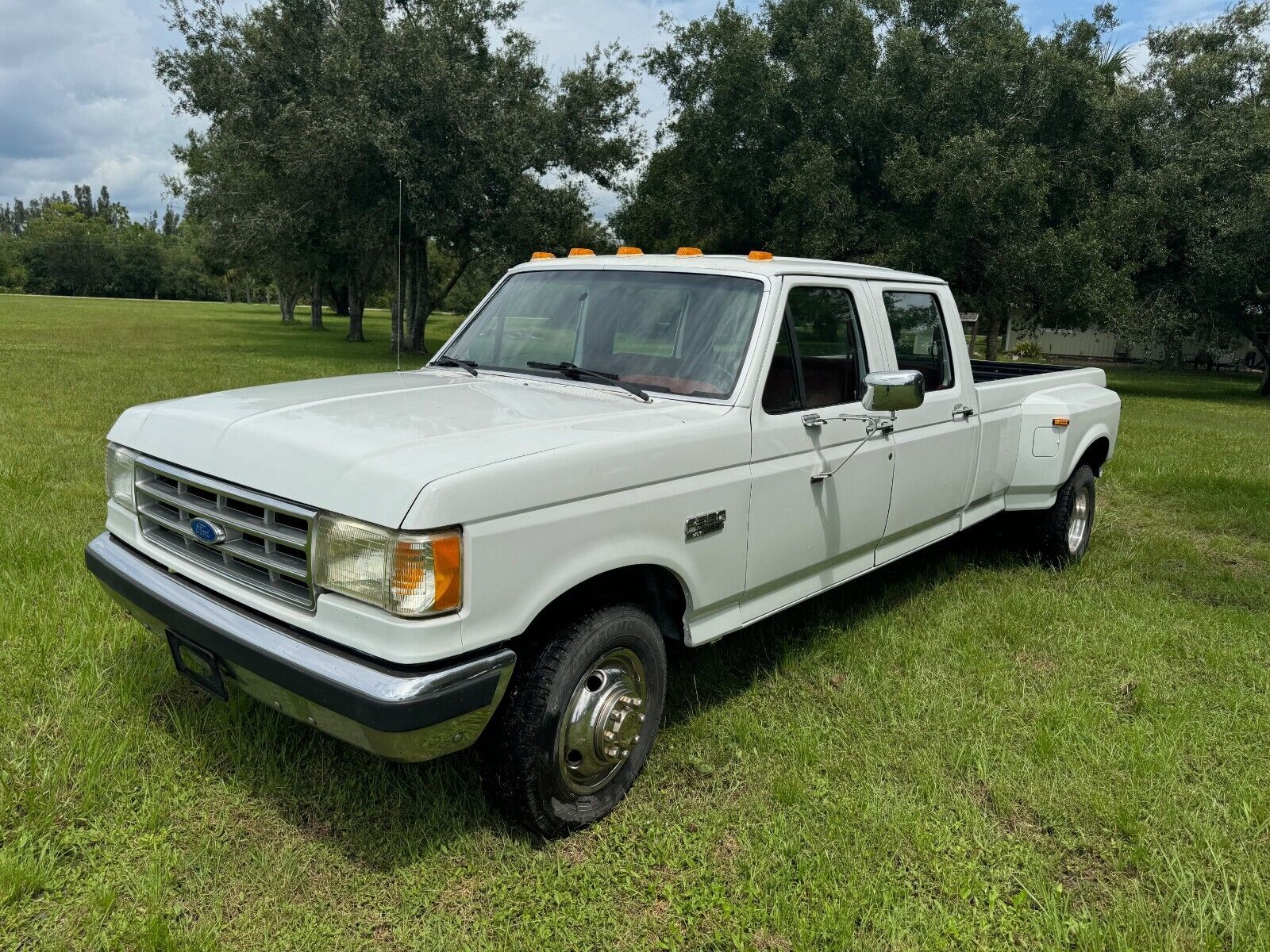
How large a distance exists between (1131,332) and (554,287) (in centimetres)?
2198

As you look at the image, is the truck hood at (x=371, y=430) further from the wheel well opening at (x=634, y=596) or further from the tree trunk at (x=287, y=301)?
the tree trunk at (x=287, y=301)

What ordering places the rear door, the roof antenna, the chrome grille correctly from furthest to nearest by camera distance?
the rear door, the roof antenna, the chrome grille

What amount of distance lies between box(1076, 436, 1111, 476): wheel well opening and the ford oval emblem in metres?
5.58

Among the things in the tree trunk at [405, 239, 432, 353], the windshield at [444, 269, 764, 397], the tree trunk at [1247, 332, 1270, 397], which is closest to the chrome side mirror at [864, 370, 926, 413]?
the windshield at [444, 269, 764, 397]

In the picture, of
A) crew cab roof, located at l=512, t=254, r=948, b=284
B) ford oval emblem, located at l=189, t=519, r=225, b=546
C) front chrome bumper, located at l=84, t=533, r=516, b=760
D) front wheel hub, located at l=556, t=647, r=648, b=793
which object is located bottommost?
front wheel hub, located at l=556, t=647, r=648, b=793

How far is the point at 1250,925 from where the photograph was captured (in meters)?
2.83

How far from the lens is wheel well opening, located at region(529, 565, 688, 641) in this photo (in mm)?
3043

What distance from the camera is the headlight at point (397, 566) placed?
2.49m

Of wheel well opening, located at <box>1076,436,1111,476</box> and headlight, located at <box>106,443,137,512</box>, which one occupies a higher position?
headlight, located at <box>106,443,137,512</box>

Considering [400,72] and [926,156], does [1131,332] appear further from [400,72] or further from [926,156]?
[400,72]

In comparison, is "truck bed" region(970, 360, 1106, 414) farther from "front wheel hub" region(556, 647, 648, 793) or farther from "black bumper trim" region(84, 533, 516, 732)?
"black bumper trim" region(84, 533, 516, 732)

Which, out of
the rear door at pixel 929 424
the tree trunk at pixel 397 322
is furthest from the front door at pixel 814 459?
the tree trunk at pixel 397 322

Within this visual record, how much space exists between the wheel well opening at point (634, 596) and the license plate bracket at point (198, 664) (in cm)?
101

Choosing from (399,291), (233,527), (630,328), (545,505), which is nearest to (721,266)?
(630,328)
